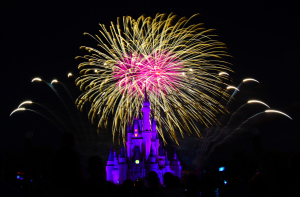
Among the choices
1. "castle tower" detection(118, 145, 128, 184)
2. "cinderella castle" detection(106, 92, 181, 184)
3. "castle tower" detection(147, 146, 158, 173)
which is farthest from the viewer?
"castle tower" detection(118, 145, 128, 184)

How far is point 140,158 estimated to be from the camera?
249 feet

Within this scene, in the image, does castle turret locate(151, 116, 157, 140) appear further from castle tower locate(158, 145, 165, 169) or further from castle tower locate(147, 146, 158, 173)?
castle tower locate(147, 146, 158, 173)

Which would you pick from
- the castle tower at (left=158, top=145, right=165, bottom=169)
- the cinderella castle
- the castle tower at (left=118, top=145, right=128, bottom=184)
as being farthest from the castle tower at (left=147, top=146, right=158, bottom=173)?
the castle tower at (left=118, top=145, right=128, bottom=184)

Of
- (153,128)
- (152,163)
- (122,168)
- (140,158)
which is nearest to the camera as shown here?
(152,163)

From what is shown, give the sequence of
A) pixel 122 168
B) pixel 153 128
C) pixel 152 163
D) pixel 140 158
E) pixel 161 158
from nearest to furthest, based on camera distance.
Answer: pixel 152 163, pixel 140 158, pixel 122 168, pixel 161 158, pixel 153 128

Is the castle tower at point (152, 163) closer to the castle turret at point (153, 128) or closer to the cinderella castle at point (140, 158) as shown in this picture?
the cinderella castle at point (140, 158)

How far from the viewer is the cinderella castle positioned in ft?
244

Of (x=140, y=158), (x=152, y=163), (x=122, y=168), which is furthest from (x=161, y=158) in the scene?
(x=122, y=168)

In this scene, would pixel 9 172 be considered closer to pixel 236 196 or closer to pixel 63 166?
pixel 63 166

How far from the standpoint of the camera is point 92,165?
595cm

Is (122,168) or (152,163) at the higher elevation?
(152,163)

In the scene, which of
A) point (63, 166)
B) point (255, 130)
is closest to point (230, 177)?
point (255, 130)

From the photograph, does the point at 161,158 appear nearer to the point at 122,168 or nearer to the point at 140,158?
the point at 140,158

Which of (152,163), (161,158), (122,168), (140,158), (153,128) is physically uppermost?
(153,128)
